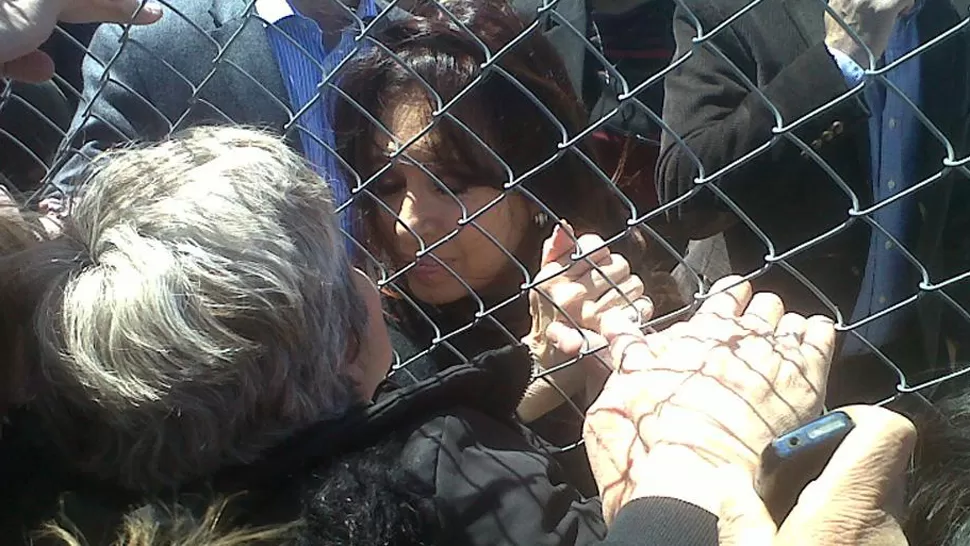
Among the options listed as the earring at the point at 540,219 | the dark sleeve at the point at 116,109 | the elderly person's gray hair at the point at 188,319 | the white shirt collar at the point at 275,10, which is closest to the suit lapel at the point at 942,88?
the earring at the point at 540,219

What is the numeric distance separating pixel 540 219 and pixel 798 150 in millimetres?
445

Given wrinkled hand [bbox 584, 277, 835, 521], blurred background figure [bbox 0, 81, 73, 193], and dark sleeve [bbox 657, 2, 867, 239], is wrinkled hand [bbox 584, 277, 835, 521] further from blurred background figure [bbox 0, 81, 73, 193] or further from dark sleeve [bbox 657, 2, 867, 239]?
blurred background figure [bbox 0, 81, 73, 193]

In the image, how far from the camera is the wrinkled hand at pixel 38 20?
125 centimetres

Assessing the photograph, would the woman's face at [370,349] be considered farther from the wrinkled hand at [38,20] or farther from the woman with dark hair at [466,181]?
the wrinkled hand at [38,20]

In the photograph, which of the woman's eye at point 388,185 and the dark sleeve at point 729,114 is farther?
the woman's eye at point 388,185

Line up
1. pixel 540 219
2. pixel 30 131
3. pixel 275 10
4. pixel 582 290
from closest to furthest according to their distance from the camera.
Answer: pixel 582 290 < pixel 540 219 < pixel 275 10 < pixel 30 131

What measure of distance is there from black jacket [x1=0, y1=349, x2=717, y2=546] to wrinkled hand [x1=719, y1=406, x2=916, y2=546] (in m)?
0.09

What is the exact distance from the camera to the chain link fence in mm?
1420

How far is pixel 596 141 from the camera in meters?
1.93

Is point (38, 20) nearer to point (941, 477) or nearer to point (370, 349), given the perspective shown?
point (370, 349)

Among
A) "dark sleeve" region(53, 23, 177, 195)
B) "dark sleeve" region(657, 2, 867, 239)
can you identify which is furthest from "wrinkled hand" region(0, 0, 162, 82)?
"dark sleeve" region(657, 2, 867, 239)

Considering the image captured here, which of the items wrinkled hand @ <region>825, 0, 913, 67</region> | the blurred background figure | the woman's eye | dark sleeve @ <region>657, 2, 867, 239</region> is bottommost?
the blurred background figure

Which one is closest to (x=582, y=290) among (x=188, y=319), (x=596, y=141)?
(x=188, y=319)

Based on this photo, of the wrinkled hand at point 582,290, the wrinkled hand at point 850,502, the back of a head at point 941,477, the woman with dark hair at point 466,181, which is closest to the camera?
the wrinkled hand at point 850,502
